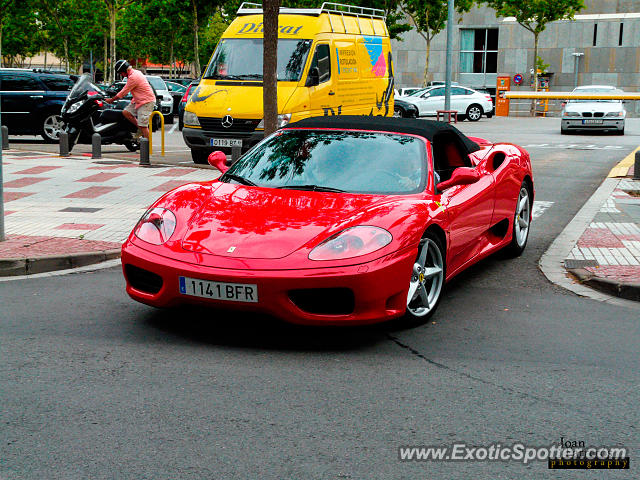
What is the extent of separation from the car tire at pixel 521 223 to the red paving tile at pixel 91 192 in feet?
18.8

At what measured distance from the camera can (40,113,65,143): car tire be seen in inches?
787

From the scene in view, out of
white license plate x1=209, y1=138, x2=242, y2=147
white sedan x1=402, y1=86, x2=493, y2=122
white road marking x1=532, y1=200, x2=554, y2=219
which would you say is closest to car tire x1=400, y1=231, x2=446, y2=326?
white road marking x1=532, y1=200, x2=554, y2=219

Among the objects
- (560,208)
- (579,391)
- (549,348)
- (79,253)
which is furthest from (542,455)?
(560,208)

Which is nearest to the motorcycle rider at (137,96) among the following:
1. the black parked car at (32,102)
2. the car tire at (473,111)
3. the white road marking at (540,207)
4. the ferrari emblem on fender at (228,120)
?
the ferrari emblem on fender at (228,120)

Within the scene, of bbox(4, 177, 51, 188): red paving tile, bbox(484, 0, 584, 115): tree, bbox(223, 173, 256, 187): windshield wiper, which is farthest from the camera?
bbox(484, 0, 584, 115): tree

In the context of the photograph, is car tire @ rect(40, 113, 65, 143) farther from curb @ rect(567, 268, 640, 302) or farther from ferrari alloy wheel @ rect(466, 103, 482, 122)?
ferrari alloy wheel @ rect(466, 103, 482, 122)

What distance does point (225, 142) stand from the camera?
15.1 metres

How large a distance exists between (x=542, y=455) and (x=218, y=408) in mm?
1446

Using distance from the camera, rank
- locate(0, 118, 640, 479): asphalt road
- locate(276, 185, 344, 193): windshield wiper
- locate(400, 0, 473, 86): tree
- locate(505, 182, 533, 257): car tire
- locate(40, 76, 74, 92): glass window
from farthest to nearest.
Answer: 1. locate(400, 0, 473, 86): tree
2. locate(40, 76, 74, 92): glass window
3. locate(505, 182, 533, 257): car tire
4. locate(276, 185, 344, 193): windshield wiper
5. locate(0, 118, 640, 479): asphalt road

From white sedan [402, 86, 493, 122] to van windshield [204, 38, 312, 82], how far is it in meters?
21.1

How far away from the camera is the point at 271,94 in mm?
12656

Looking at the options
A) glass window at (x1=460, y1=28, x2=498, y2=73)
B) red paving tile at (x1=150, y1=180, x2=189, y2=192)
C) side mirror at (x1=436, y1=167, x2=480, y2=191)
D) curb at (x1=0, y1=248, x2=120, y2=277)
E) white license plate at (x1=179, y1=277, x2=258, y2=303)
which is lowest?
curb at (x1=0, y1=248, x2=120, y2=277)

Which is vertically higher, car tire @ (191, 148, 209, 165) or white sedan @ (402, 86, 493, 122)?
white sedan @ (402, 86, 493, 122)

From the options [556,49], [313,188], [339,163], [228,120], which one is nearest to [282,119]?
[228,120]
